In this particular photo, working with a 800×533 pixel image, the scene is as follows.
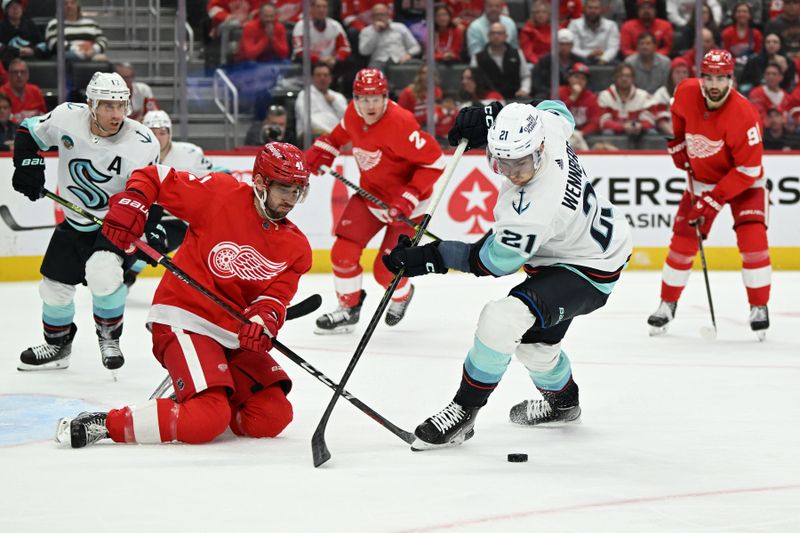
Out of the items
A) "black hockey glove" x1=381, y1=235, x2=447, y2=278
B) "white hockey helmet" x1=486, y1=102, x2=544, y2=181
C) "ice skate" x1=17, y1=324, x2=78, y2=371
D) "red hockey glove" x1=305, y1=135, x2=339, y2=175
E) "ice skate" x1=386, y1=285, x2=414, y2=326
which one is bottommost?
"ice skate" x1=386, y1=285, x2=414, y2=326

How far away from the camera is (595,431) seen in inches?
137

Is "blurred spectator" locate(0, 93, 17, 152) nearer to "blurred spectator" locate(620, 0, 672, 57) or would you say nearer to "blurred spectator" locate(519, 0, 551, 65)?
"blurred spectator" locate(519, 0, 551, 65)

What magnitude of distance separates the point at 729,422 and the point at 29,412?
2106 millimetres

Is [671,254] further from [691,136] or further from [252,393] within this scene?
[252,393]

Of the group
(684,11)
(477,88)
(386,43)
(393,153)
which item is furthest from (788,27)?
(393,153)

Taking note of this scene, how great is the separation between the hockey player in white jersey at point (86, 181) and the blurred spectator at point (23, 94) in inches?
137

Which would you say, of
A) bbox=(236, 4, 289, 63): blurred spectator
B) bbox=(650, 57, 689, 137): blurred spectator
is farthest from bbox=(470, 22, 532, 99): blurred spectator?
bbox=(236, 4, 289, 63): blurred spectator

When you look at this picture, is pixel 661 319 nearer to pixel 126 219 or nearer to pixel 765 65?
pixel 126 219

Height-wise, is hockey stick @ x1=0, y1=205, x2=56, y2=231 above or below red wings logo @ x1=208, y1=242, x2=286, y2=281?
below

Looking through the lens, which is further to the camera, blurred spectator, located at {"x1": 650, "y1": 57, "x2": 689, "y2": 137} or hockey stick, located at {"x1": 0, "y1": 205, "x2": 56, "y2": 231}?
blurred spectator, located at {"x1": 650, "y1": 57, "x2": 689, "y2": 137}

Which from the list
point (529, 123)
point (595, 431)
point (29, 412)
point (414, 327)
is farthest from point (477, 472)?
point (414, 327)

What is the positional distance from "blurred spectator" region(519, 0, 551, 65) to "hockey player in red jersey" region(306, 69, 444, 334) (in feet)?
9.57

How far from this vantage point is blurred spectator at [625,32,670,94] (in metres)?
8.46

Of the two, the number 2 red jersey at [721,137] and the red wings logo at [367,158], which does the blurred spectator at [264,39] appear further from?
the number 2 red jersey at [721,137]
